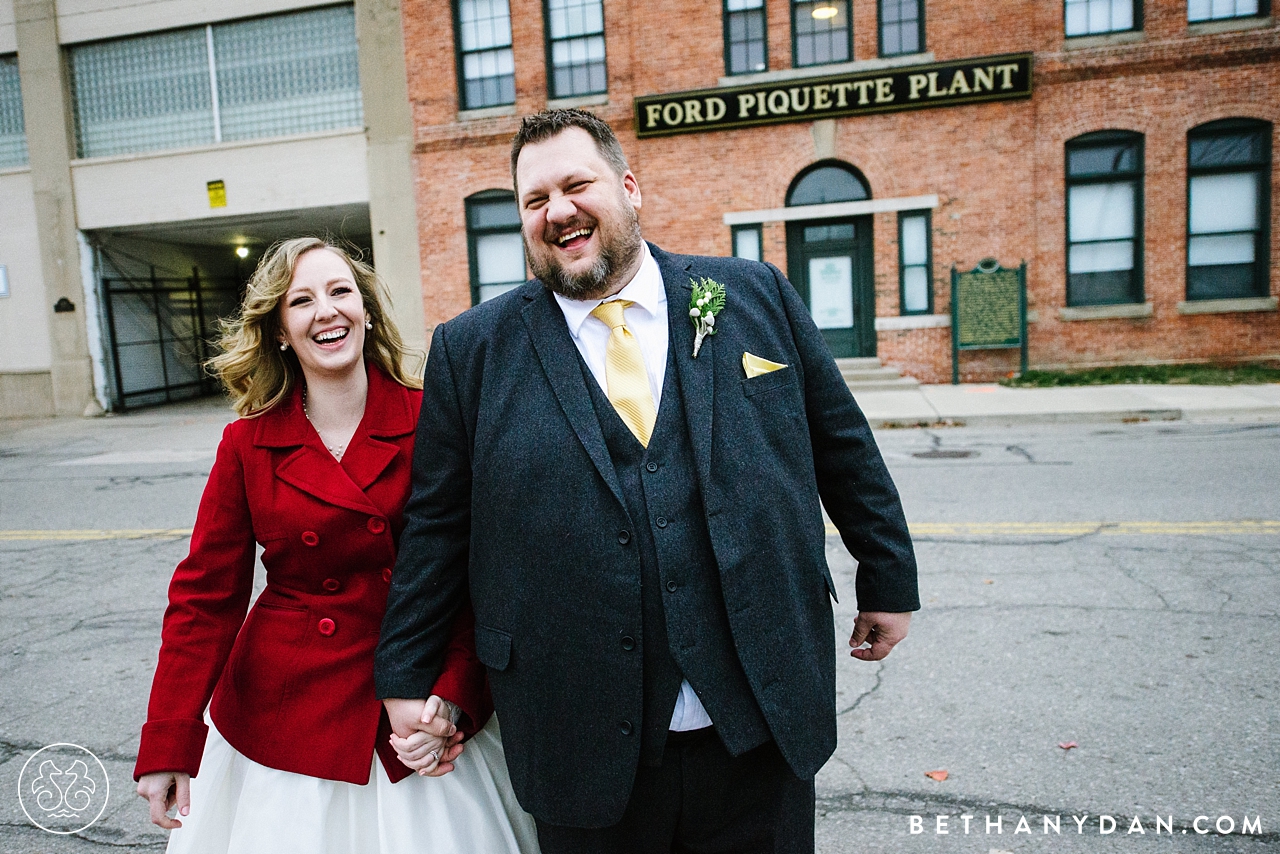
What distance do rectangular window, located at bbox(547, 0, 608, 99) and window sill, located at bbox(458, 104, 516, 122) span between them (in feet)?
2.73

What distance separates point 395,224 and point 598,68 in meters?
4.64

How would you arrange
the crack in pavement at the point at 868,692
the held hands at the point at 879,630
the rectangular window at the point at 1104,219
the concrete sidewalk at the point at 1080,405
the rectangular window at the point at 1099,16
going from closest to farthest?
the held hands at the point at 879,630 → the crack in pavement at the point at 868,692 → the concrete sidewalk at the point at 1080,405 → the rectangular window at the point at 1099,16 → the rectangular window at the point at 1104,219

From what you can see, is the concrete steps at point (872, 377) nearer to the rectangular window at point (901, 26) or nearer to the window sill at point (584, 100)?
the rectangular window at point (901, 26)

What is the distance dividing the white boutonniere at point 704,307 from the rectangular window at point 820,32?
14.6 metres

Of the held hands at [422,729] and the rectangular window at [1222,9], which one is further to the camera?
the rectangular window at [1222,9]

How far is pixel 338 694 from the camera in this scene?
2240mm

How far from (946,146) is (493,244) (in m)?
8.04

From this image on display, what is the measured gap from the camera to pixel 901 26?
14945mm

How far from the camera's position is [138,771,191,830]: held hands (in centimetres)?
211

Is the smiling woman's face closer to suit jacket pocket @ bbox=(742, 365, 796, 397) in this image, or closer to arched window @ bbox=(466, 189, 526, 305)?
suit jacket pocket @ bbox=(742, 365, 796, 397)

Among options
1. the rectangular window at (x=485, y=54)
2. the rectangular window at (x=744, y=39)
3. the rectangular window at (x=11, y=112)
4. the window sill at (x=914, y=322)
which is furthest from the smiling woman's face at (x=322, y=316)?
the rectangular window at (x=11, y=112)

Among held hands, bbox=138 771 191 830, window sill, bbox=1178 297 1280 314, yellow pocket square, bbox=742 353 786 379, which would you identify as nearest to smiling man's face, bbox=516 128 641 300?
yellow pocket square, bbox=742 353 786 379

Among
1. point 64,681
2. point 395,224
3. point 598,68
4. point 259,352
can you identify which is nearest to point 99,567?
point 64,681

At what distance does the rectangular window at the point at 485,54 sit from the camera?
16250mm
